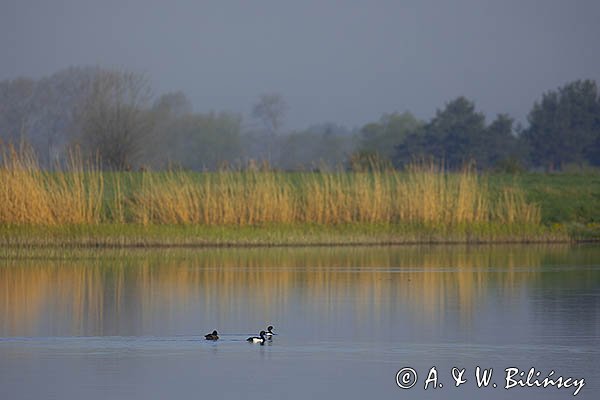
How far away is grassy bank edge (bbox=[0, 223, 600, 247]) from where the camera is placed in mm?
24609

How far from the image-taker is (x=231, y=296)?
16.6m

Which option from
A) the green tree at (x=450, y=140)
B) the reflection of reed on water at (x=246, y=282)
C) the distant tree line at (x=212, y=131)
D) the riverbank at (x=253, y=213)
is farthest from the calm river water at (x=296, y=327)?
the green tree at (x=450, y=140)

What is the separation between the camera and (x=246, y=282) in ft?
60.3

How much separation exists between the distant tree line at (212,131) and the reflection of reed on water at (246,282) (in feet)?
44.4

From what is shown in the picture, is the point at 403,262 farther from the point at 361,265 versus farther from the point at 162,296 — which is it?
the point at 162,296

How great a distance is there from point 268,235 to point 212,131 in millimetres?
72747

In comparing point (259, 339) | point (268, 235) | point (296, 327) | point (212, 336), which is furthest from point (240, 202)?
point (259, 339)

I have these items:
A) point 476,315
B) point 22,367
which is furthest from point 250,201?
point 22,367

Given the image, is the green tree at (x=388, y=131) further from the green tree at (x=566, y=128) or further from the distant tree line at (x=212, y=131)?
the green tree at (x=566, y=128)

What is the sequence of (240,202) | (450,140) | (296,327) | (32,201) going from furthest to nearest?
(450,140) < (240,202) < (32,201) < (296,327)

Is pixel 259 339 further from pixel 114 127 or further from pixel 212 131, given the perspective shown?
pixel 212 131

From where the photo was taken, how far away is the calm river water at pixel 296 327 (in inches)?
398

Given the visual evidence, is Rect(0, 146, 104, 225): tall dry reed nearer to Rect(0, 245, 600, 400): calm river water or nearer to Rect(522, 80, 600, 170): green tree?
Rect(0, 245, 600, 400): calm river water

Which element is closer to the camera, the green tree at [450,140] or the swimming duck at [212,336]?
the swimming duck at [212,336]
